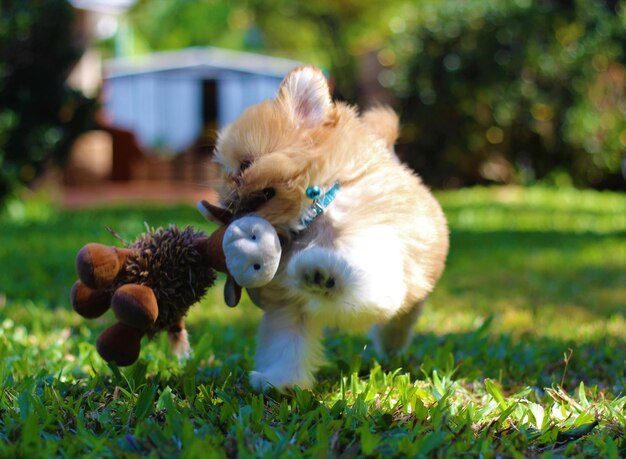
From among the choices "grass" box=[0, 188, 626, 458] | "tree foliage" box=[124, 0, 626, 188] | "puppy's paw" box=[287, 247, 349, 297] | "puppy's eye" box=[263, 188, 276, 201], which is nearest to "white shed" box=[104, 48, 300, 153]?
"tree foliage" box=[124, 0, 626, 188]

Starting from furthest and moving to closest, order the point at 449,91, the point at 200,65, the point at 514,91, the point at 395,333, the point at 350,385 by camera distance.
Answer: the point at 200,65 → the point at 449,91 → the point at 514,91 → the point at 395,333 → the point at 350,385

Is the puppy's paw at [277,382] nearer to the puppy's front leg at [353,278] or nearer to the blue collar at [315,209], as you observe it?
the puppy's front leg at [353,278]

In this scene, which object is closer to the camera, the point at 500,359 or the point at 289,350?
the point at 289,350

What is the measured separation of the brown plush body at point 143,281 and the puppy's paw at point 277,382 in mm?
360

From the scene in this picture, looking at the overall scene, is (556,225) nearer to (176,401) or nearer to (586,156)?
(586,156)

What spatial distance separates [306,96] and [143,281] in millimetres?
798

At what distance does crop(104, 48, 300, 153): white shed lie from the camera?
68.3 feet

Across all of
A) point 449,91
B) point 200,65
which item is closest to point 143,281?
point 449,91

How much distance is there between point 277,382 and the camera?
2475 mm

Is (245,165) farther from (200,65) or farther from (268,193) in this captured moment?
(200,65)

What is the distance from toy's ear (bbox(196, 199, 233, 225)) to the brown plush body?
0.11 ft

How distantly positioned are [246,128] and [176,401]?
0.91 metres

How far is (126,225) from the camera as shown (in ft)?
23.6

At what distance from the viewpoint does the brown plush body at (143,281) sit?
2369 millimetres
